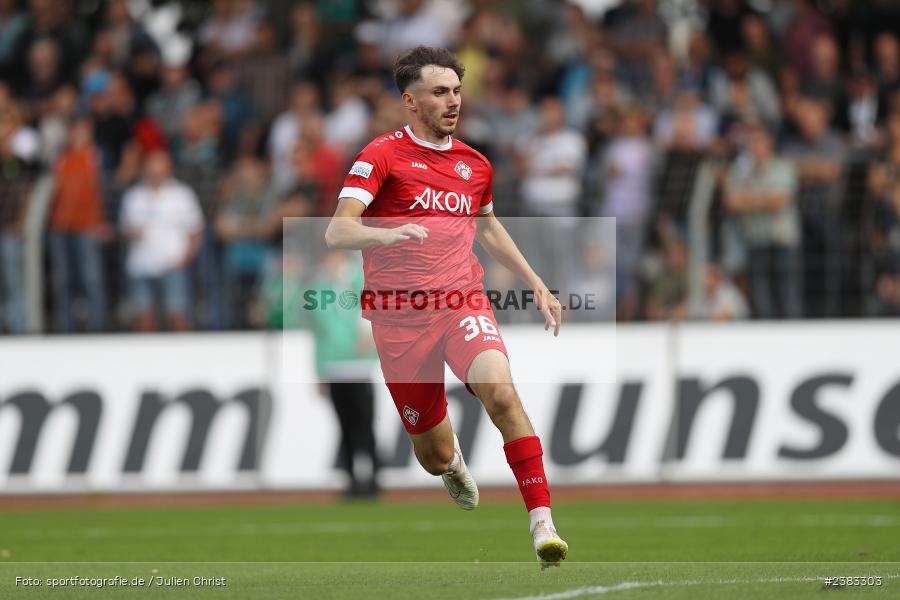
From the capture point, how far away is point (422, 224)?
8531 millimetres

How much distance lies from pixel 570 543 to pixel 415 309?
3.46m

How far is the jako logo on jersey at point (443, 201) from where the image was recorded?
28.0 ft

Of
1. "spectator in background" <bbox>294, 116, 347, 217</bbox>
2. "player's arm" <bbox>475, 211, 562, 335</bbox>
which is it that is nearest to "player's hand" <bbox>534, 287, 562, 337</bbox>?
"player's arm" <bbox>475, 211, 562, 335</bbox>

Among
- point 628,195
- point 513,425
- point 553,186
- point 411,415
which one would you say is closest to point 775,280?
point 628,195

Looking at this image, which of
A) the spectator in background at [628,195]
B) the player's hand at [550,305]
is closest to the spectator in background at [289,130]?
the spectator in background at [628,195]

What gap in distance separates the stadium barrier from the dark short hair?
7.29 metres

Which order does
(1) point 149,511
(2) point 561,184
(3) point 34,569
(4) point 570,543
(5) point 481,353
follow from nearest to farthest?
1. (5) point 481,353
2. (3) point 34,569
3. (4) point 570,543
4. (1) point 149,511
5. (2) point 561,184

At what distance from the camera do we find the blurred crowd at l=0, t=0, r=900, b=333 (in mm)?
15672

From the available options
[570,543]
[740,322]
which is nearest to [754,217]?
[740,322]

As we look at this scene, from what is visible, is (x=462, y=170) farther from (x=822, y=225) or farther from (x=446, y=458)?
(x=822, y=225)

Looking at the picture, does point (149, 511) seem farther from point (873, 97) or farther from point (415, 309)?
point (873, 97)

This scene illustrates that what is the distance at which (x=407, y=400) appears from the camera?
8758 millimetres

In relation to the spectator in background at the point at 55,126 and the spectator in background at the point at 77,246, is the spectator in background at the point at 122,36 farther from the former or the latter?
the spectator in background at the point at 77,246

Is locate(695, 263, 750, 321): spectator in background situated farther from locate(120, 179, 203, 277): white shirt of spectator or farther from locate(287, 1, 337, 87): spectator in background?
locate(287, 1, 337, 87): spectator in background
